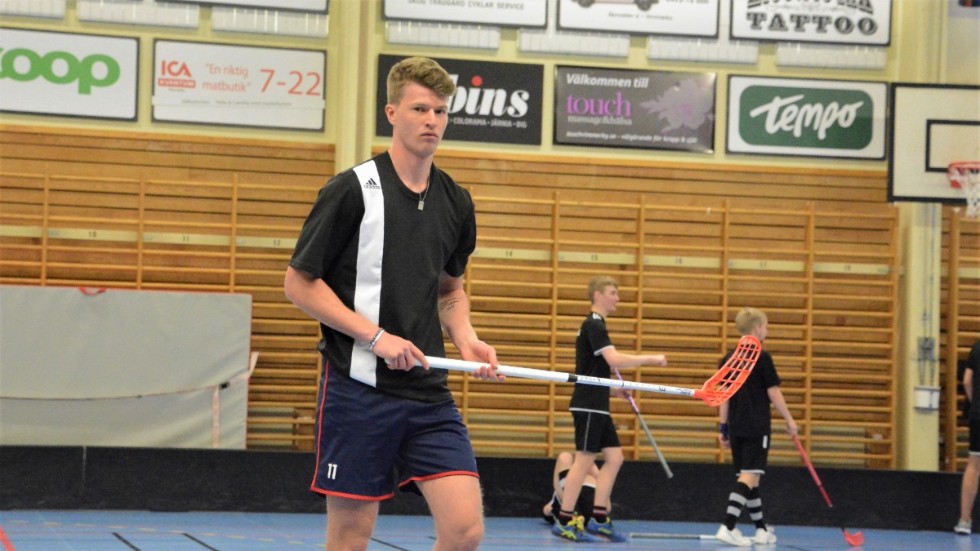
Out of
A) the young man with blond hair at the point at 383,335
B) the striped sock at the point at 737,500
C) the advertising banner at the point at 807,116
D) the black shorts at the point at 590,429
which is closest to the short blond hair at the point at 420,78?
the young man with blond hair at the point at 383,335

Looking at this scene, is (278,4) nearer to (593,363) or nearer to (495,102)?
(495,102)

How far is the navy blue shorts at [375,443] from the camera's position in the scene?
3201mm

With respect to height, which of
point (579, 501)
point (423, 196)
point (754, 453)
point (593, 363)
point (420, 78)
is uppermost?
point (420, 78)

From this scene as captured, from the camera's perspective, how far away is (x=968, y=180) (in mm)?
10133

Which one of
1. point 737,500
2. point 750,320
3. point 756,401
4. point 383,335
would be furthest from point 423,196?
point 737,500

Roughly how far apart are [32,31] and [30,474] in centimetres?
399

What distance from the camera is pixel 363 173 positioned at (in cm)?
326

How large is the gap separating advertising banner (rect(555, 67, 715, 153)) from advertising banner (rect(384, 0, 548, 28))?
23.1 inches

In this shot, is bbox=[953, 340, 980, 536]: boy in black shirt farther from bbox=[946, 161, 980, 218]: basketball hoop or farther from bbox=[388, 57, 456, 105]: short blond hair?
bbox=[388, 57, 456, 105]: short blond hair

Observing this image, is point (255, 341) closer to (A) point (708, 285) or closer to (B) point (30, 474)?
(B) point (30, 474)

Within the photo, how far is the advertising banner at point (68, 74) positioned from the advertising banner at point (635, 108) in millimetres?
4029

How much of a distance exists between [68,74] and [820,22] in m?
7.10

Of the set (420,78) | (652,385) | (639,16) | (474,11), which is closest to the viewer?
(420,78)

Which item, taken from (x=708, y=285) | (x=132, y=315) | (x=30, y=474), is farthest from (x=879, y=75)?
(x=30, y=474)
